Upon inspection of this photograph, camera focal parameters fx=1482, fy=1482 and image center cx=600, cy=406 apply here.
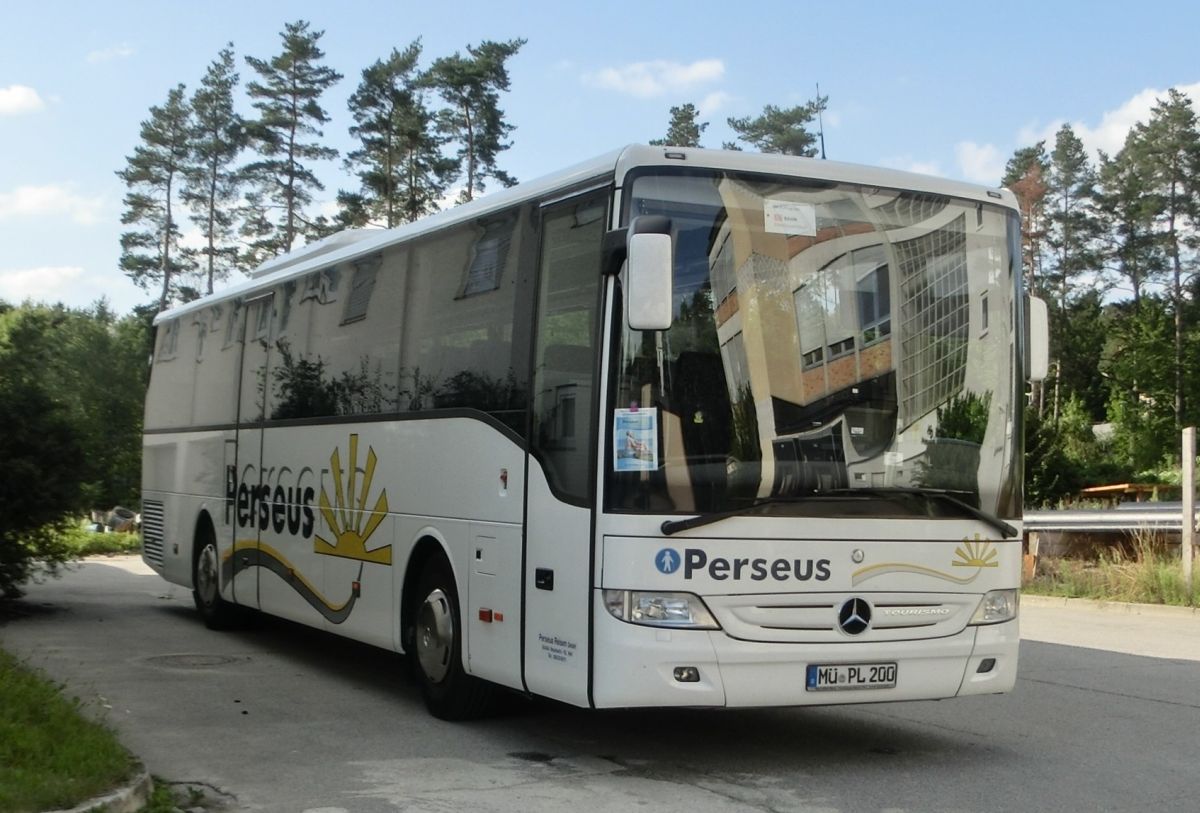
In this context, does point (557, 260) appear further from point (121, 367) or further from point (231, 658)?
point (121, 367)

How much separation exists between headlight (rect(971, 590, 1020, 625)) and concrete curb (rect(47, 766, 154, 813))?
4.63 meters

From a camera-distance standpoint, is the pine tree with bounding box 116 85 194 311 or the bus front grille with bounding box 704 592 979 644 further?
the pine tree with bounding box 116 85 194 311

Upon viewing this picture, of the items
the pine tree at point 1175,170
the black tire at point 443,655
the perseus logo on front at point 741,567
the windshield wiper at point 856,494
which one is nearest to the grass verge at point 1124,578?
the windshield wiper at point 856,494

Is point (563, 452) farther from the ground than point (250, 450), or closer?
closer

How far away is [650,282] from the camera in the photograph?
25.1ft

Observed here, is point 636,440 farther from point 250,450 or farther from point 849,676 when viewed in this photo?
point 250,450

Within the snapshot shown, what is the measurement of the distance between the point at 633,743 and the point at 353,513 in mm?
3406

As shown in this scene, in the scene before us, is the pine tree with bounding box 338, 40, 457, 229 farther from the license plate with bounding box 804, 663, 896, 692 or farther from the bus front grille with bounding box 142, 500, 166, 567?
the license plate with bounding box 804, 663, 896, 692

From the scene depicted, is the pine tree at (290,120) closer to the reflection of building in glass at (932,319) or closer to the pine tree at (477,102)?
the pine tree at (477,102)

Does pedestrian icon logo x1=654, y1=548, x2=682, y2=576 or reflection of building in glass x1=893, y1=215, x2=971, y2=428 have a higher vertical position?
reflection of building in glass x1=893, y1=215, x2=971, y2=428

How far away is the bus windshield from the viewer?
7.90 metres

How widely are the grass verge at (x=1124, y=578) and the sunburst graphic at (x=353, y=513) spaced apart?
11.9 metres

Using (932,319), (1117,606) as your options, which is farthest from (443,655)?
(1117,606)

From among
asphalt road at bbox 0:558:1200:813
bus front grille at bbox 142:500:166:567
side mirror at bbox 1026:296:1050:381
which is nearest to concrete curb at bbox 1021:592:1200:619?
asphalt road at bbox 0:558:1200:813
